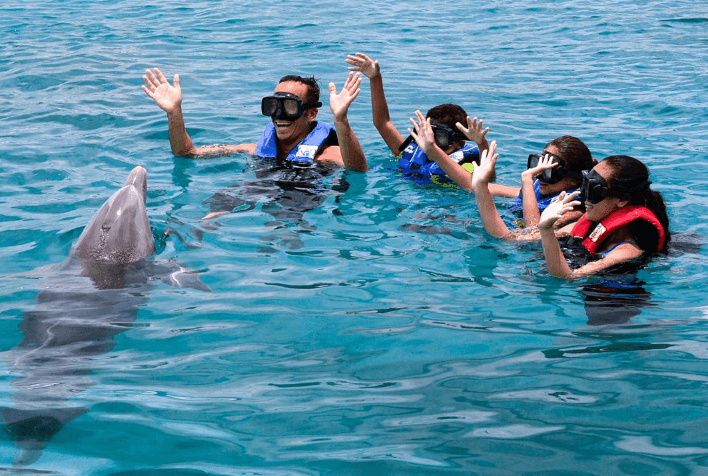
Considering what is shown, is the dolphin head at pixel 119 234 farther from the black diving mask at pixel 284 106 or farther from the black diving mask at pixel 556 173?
Answer: the black diving mask at pixel 556 173

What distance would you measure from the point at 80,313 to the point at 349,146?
10.6 feet

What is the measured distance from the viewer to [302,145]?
7980mm

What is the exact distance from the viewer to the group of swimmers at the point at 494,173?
5227 mm

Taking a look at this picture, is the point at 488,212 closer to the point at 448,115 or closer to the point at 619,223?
the point at 619,223

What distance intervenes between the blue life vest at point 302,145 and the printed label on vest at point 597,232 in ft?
10.7

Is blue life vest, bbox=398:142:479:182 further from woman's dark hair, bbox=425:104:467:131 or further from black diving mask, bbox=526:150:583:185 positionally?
black diving mask, bbox=526:150:583:185

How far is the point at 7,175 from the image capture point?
761 cm

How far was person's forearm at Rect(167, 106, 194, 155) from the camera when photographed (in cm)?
770

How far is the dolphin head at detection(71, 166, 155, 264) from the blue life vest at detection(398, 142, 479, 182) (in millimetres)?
2864

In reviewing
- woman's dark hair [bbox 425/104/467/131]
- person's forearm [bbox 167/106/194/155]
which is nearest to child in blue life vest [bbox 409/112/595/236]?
woman's dark hair [bbox 425/104/467/131]

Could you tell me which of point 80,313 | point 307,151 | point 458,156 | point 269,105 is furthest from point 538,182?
point 80,313

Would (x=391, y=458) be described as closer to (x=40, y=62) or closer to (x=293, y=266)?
(x=293, y=266)

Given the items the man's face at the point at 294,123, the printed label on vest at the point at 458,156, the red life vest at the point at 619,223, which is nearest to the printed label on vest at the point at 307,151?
the man's face at the point at 294,123

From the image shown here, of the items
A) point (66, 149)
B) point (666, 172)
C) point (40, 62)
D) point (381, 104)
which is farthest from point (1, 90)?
point (666, 172)
